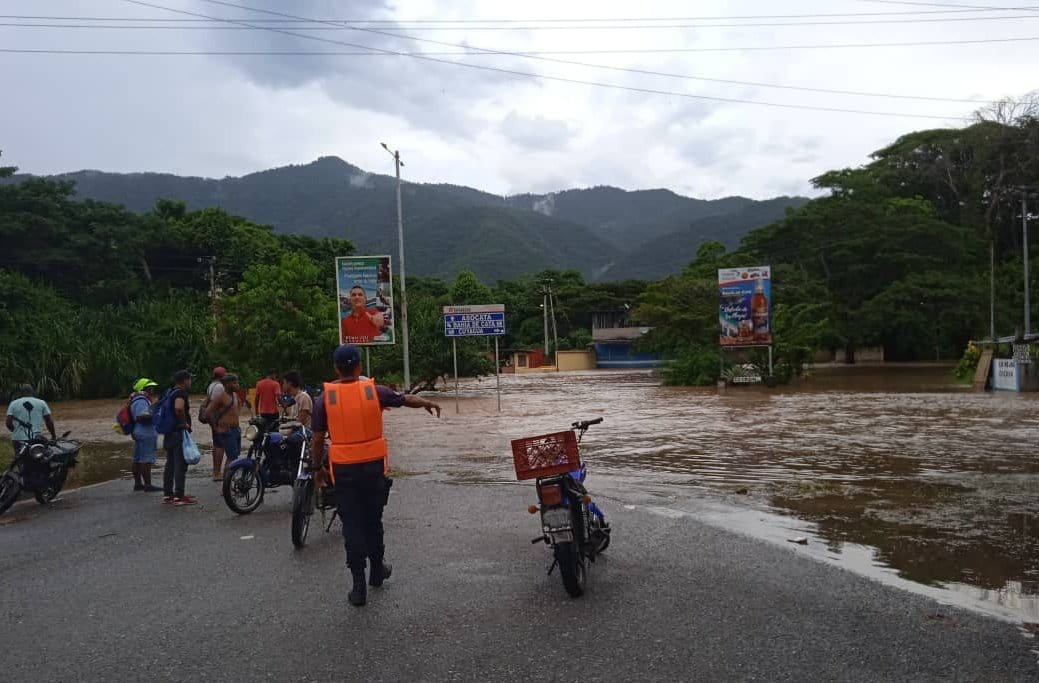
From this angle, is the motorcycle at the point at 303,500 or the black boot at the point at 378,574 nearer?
the black boot at the point at 378,574

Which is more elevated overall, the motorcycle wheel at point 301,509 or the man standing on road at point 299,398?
the man standing on road at point 299,398

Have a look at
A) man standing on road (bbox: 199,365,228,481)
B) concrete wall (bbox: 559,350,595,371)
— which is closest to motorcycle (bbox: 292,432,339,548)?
man standing on road (bbox: 199,365,228,481)

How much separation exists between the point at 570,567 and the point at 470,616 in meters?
0.75

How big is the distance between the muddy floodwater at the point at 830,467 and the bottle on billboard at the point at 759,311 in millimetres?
6386

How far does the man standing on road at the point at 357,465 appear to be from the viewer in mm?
5699

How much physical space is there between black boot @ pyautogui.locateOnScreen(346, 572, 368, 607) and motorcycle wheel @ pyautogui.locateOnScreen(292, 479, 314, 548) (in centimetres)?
175

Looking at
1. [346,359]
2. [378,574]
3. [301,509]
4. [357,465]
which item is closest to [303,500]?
[301,509]

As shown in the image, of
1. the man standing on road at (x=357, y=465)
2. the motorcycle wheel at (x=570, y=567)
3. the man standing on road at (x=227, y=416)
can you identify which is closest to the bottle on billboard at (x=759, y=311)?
the man standing on road at (x=227, y=416)

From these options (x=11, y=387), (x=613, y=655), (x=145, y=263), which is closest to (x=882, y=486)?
(x=613, y=655)

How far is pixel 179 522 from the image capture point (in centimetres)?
881

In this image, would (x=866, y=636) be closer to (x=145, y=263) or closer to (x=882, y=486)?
(x=882, y=486)

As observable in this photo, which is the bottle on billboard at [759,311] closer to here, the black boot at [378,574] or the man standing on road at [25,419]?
the man standing on road at [25,419]

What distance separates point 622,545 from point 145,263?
52.5 m

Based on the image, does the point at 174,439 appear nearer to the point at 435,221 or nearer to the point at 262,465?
the point at 262,465
